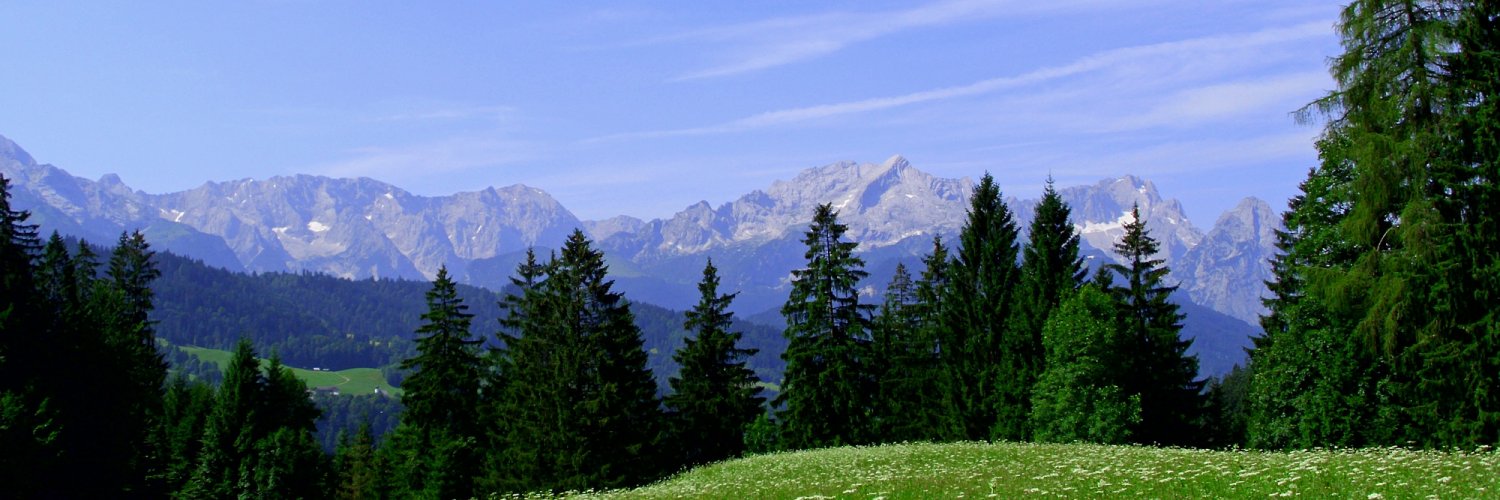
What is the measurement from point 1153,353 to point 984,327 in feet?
29.3

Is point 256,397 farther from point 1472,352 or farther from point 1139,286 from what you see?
point 1472,352

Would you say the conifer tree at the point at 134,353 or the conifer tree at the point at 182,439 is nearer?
the conifer tree at the point at 134,353

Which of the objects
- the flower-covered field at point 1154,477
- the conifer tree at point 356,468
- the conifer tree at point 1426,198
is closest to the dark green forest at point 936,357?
the conifer tree at point 1426,198

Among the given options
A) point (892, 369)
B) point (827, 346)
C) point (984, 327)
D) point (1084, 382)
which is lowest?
point (1084, 382)

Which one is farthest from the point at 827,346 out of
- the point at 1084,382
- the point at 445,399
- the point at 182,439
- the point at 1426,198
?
the point at 182,439

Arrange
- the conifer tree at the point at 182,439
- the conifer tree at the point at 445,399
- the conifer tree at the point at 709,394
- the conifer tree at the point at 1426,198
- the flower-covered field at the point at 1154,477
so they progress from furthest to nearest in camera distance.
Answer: the conifer tree at the point at 182,439 → the conifer tree at the point at 709,394 → the conifer tree at the point at 445,399 → the conifer tree at the point at 1426,198 → the flower-covered field at the point at 1154,477

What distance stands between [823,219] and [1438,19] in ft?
119

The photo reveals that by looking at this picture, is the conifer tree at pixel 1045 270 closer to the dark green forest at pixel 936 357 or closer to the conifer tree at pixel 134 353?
the dark green forest at pixel 936 357

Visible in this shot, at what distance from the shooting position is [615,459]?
46094mm

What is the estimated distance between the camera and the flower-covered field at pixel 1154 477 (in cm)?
1402

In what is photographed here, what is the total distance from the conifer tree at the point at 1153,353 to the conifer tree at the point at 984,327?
5.43m

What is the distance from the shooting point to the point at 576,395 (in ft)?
154

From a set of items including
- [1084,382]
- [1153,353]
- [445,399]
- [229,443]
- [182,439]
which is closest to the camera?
[1084,382]

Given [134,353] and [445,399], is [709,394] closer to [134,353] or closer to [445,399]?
[445,399]
